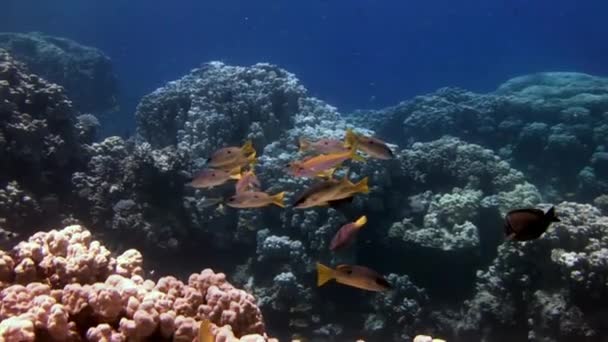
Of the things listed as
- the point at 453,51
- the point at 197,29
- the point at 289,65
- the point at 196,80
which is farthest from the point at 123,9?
the point at 196,80

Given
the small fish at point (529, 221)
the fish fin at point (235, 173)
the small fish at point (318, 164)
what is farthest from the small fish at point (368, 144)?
the small fish at point (529, 221)

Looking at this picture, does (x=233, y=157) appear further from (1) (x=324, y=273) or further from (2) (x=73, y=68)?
(2) (x=73, y=68)

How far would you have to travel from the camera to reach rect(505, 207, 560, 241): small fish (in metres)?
3.13

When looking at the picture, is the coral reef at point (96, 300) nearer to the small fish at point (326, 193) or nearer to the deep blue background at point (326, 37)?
the small fish at point (326, 193)

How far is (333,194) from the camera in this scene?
152 inches

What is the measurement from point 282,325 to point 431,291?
3179mm

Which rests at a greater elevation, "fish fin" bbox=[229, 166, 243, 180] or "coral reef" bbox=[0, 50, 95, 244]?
"coral reef" bbox=[0, 50, 95, 244]

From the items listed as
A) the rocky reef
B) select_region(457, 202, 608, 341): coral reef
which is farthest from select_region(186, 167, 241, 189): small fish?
select_region(457, 202, 608, 341): coral reef

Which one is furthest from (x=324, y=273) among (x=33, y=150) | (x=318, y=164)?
(x=33, y=150)

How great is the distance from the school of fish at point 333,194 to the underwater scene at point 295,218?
0.02 meters

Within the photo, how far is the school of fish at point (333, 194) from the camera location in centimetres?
317

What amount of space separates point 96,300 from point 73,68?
85.7 feet

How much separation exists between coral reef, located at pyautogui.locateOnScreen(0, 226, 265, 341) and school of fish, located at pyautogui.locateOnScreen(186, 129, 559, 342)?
0.67 metres

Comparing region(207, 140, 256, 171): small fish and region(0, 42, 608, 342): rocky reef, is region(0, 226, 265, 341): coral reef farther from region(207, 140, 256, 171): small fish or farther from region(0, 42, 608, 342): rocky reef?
region(0, 42, 608, 342): rocky reef
